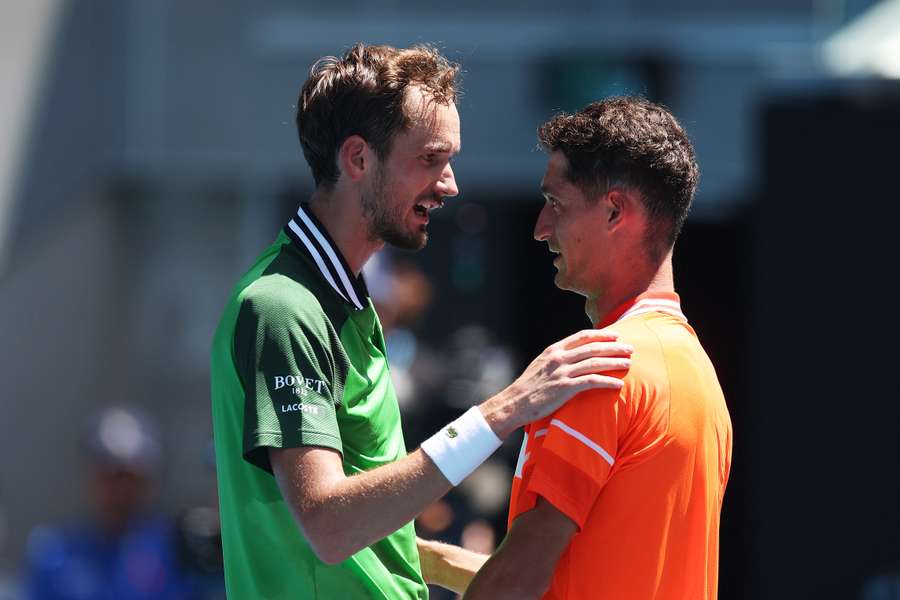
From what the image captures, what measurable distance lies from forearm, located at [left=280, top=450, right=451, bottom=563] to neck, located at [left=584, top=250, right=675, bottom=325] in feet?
1.51

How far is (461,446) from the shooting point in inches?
89.2

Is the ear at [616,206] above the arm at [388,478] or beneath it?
above

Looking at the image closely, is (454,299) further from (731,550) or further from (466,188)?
(731,550)

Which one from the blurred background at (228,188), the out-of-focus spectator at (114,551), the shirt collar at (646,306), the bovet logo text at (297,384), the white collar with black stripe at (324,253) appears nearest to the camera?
the bovet logo text at (297,384)

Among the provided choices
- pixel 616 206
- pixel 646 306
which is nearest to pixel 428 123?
pixel 616 206

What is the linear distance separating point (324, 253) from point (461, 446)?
500mm

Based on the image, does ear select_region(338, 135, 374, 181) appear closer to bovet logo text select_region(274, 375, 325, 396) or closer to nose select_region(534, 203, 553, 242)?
nose select_region(534, 203, 553, 242)

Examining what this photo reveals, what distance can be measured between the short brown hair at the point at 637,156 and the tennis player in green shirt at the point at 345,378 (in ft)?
0.95

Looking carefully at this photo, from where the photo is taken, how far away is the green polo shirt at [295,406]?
2303 mm

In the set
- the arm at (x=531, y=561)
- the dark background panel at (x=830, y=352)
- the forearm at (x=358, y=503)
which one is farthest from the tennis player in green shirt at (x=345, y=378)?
the dark background panel at (x=830, y=352)

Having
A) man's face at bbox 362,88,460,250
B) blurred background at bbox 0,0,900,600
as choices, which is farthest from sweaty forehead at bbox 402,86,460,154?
blurred background at bbox 0,0,900,600

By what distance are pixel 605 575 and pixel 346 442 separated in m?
0.54

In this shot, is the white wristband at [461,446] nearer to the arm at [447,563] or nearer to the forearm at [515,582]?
the forearm at [515,582]

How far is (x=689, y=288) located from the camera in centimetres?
891
